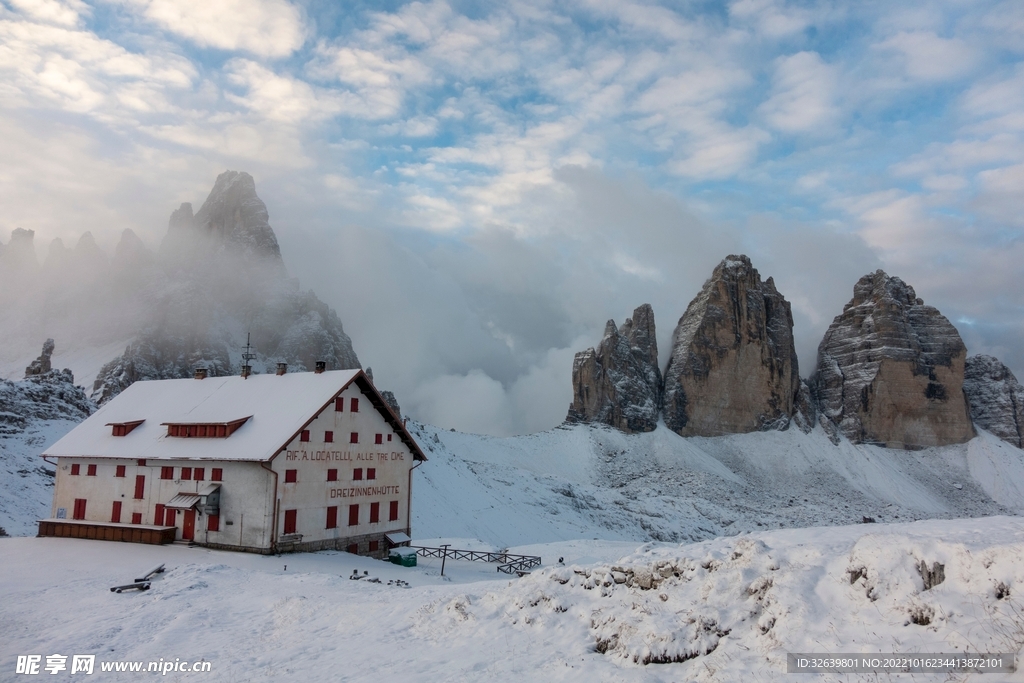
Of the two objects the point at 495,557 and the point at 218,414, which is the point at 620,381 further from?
the point at 218,414

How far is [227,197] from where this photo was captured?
524 feet

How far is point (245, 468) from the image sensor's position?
1259 inches

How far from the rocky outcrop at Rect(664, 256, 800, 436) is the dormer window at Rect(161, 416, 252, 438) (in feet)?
370

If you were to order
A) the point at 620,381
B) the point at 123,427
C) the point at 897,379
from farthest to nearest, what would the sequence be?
the point at 897,379, the point at 620,381, the point at 123,427

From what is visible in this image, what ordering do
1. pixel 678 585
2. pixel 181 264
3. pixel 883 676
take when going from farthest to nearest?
pixel 181 264
pixel 678 585
pixel 883 676

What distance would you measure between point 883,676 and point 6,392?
72.1 meters

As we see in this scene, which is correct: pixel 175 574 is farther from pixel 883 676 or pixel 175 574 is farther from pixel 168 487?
pixel 883 676

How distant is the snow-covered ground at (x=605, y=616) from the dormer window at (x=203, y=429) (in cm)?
1241

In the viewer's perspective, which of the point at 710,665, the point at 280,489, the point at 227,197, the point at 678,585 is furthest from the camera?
the point at 227,197

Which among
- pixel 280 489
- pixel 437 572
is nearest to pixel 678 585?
pixel 437 572

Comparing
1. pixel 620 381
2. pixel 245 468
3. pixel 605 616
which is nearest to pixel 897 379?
pixel 620 381

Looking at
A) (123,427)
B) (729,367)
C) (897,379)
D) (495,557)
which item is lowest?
(495,557)

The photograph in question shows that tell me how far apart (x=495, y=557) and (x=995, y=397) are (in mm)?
159220

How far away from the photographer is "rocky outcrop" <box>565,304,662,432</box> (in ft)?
434
